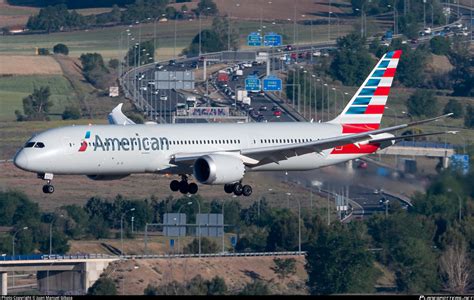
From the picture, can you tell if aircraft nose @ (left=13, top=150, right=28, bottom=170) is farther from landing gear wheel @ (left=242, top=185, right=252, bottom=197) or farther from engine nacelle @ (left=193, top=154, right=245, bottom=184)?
landing gear wheel @ (left=242, top=185, right=252, bottom=197)

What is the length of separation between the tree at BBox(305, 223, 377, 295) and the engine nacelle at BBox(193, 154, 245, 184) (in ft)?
197

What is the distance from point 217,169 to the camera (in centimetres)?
9338

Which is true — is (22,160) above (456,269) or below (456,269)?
above

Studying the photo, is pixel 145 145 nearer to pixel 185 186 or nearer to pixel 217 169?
pixel 217 169

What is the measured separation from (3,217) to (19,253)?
49.2 ft

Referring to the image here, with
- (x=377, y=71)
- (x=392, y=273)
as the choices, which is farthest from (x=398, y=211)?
(x=377, y=71)

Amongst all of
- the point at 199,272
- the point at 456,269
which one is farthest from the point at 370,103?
the point at 199,272

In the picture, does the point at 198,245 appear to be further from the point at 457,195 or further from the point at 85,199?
the point at 457,195

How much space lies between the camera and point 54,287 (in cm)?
16038

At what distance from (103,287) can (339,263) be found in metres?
27.2

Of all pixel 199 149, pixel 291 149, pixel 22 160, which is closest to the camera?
pixel 22 160

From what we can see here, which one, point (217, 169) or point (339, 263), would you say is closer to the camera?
point (217, 169)

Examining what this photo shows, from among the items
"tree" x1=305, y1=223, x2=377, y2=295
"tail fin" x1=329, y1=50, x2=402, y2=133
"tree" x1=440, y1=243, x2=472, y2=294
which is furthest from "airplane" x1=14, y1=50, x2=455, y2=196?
"tree" x1=305, y1=223, x2=377, y2=295

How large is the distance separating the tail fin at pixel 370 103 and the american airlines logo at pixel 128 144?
15.2m
